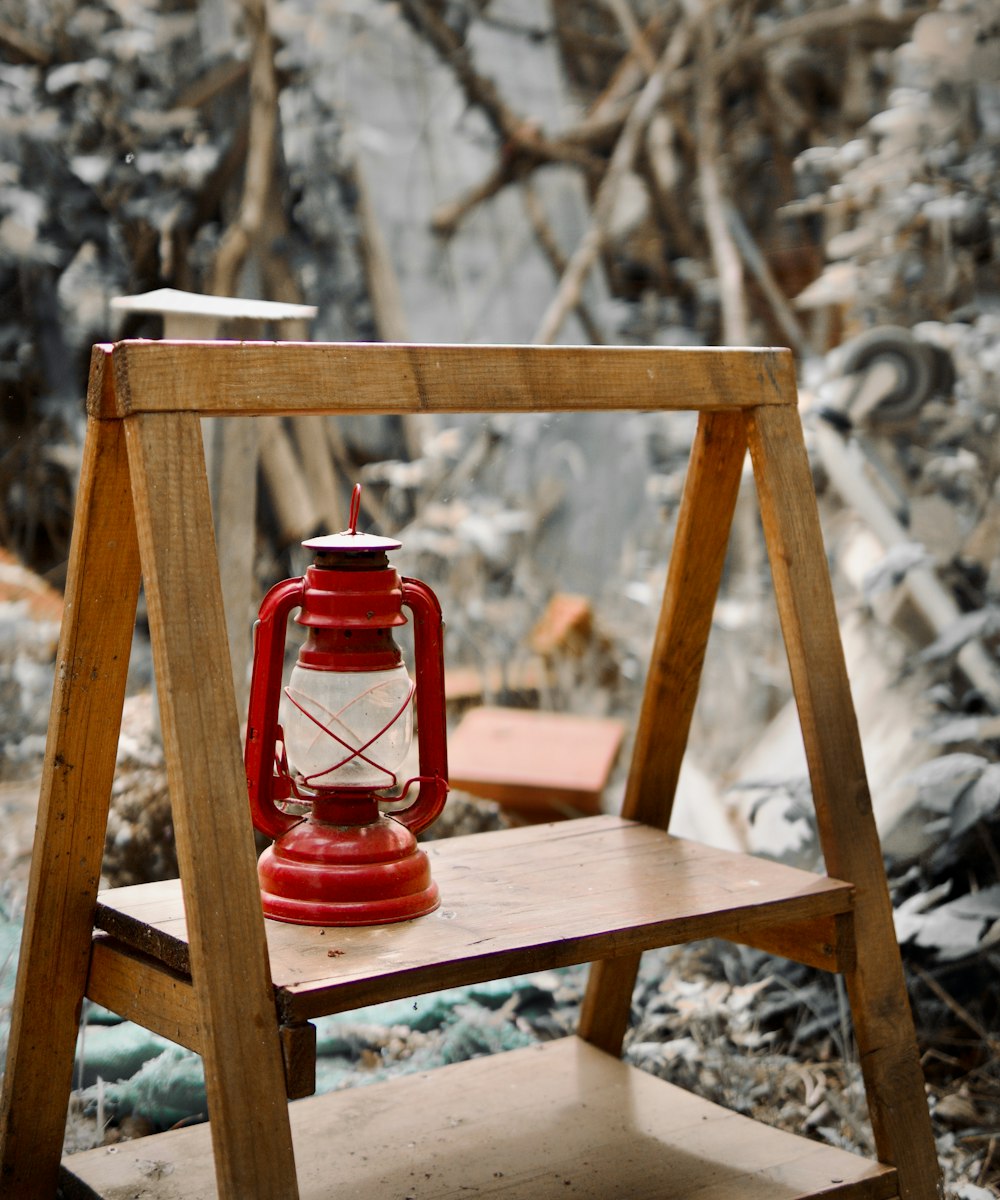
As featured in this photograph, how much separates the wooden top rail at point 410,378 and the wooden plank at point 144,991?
1.87 ft

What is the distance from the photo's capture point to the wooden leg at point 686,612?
189 cm

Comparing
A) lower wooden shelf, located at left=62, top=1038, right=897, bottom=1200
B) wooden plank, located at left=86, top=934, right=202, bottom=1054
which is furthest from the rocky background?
wooden plank, located at left=86, top=934, right=202, bottom=1054

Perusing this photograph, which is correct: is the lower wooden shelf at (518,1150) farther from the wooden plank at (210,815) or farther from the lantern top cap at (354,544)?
the lantern top cap at (354,544)

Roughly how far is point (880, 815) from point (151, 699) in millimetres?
1439

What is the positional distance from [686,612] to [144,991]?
2.94 feet

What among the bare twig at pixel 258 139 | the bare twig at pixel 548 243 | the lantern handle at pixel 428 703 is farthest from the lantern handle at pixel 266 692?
the bare twig at pixel 548 243

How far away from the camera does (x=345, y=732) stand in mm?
1562

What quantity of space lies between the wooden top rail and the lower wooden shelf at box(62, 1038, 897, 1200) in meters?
0.94

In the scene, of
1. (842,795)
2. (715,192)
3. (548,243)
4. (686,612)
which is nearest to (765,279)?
(715,192)

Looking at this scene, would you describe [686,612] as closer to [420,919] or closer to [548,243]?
[420,919]

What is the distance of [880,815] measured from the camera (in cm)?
284

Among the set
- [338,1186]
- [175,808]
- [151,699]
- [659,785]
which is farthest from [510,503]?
[175,808]

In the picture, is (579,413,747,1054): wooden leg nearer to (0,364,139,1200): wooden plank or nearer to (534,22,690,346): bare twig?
(0,364,139,1200): wooden plank

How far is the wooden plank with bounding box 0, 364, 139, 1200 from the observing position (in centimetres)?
149
